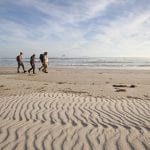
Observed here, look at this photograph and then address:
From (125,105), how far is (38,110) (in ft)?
8.58

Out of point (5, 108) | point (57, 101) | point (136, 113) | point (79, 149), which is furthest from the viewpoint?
point (57, 101)

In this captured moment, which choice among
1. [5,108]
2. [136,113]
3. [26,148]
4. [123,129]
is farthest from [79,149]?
[5,108]

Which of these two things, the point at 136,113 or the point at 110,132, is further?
the point at 136,113

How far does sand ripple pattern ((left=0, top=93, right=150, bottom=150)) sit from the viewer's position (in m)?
5.22

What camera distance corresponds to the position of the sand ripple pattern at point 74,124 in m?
5.22

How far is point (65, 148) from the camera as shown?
5.00 meters

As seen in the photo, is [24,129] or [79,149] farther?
[24,129]

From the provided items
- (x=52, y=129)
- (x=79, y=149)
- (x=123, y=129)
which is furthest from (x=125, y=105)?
(x=79, y=149)

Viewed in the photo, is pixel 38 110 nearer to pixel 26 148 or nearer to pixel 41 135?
pixel 41 135

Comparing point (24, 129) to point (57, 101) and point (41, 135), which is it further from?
A: point (57, 101)

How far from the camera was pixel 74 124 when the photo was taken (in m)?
6.45

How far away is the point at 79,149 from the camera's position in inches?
195

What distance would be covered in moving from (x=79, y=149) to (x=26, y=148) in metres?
0.90

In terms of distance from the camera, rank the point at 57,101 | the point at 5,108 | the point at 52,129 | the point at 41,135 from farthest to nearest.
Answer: the point at 57,101, the point at 5,108, the point at 52,129, the point at 41,135
